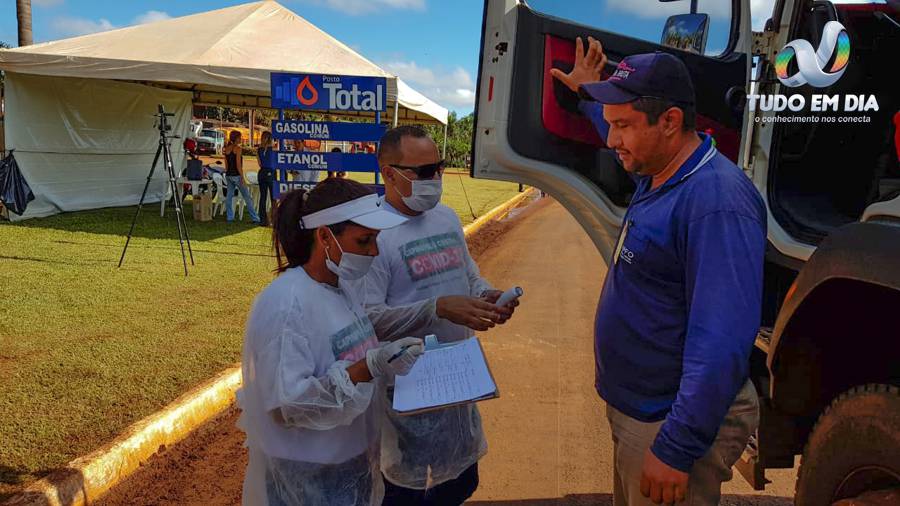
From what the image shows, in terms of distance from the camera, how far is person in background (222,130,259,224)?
39.3 ft

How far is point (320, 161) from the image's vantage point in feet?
25.3

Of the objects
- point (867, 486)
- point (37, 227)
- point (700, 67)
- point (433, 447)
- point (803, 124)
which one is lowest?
point (37, 227)

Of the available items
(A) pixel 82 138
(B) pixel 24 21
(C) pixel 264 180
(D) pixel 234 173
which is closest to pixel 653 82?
(C) pixel 264 180

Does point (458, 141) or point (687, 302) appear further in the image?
point (458, 141)

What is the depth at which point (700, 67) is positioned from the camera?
121 inches

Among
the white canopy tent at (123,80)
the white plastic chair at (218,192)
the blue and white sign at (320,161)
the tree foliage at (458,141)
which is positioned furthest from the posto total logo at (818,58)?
→ the tree foliage at (458,141)

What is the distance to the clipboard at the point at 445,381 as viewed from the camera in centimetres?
194

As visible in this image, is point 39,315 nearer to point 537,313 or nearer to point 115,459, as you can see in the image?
point 115,459

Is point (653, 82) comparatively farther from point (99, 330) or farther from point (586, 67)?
point (99, 330)

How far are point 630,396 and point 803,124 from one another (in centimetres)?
205

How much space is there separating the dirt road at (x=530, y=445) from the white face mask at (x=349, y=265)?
194 cm

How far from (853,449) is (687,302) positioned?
745mm

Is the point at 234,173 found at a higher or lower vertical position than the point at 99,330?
lower

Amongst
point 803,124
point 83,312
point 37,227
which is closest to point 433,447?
point 803,124
